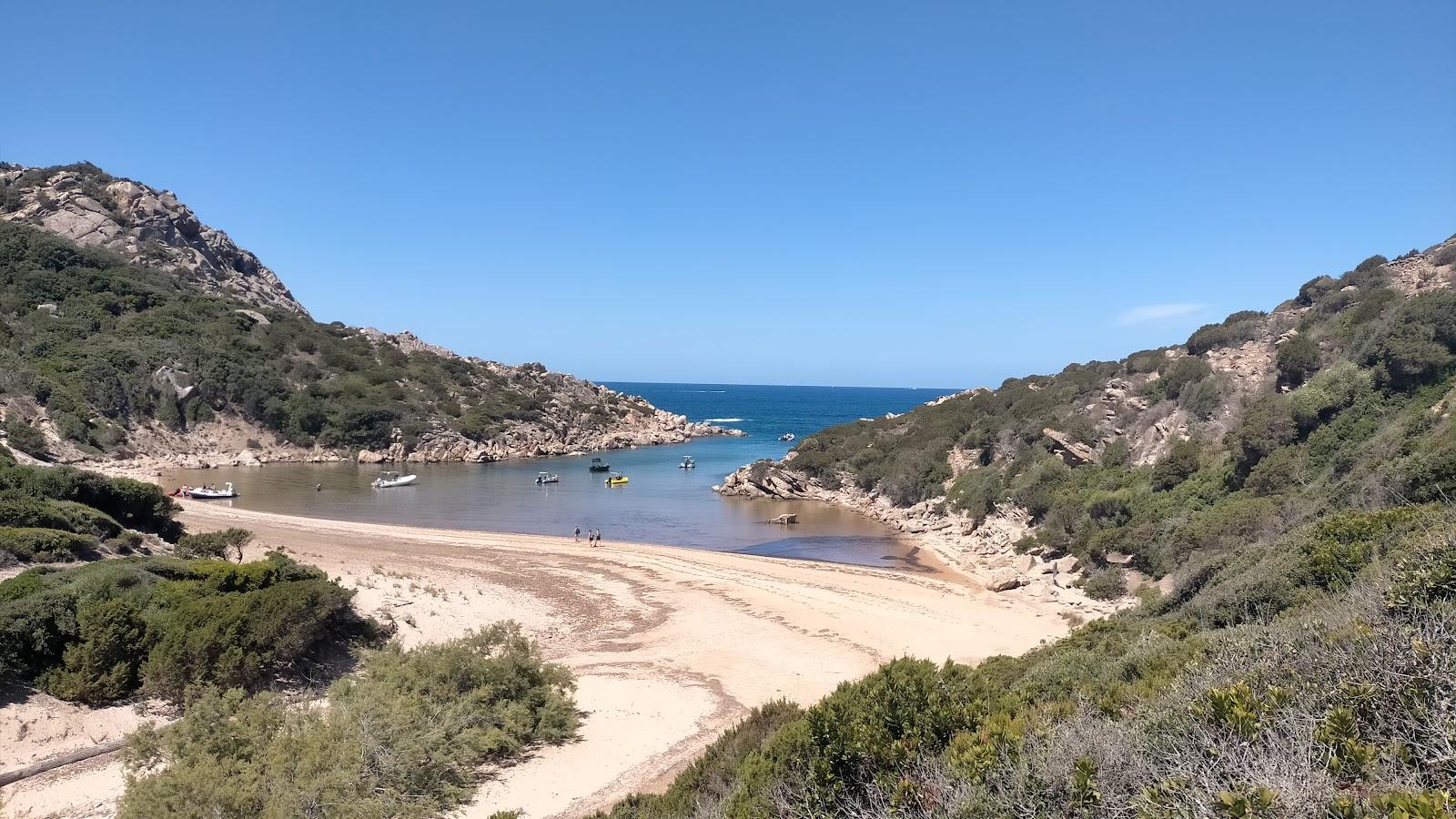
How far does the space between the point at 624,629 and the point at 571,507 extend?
21.3 meters

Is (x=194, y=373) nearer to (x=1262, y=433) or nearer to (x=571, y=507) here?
(x=571, y=507)

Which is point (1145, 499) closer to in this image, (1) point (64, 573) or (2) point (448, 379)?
(1) point (64, 573)

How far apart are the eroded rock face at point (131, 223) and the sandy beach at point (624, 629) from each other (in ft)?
213

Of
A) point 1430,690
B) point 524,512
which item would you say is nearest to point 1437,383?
point 1430,690

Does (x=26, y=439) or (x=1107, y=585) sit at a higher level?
(x=26, y=439)

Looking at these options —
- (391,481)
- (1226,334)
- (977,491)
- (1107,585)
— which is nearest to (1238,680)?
(1107,585)

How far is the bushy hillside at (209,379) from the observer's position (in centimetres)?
4284

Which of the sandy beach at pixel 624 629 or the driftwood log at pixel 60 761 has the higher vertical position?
the driftwood log at pixel 60 761

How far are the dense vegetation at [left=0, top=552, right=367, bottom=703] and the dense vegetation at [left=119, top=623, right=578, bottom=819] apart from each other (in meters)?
0.87

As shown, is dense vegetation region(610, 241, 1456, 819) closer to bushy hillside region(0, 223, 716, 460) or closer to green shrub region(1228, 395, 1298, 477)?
green shrub region(1228, 395, 1298, 477)

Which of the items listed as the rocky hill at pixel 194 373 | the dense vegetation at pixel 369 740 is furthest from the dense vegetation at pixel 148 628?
the rocky hill at pixel 194 373

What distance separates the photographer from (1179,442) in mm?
22062

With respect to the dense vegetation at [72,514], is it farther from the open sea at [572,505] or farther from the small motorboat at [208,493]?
the small motorboat at [208,493]

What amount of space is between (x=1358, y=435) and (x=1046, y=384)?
21.9m
